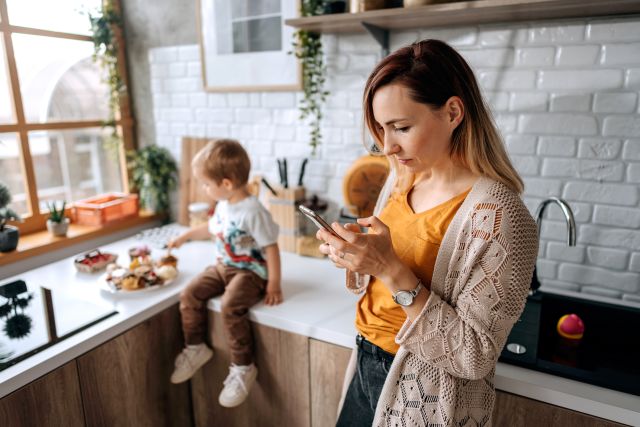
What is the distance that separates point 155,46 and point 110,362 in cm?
158

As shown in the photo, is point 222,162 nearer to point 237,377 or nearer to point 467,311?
point 237,377

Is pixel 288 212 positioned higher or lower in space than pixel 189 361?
higher

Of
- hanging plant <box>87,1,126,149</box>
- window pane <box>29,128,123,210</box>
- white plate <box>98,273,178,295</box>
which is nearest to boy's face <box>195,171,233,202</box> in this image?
white plate <box>98,273,178,295</box>

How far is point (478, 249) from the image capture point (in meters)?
0.82

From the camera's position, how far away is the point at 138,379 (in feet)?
4.88

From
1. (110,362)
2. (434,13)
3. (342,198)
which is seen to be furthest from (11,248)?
(434,13)

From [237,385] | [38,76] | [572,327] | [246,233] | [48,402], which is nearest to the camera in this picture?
[48,402]

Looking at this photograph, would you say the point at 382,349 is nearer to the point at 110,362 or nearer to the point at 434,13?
the point at 110,362

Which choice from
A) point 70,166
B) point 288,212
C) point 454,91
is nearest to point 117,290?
Result: point 288,212

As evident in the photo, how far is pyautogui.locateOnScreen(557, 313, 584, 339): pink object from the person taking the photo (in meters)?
1.34

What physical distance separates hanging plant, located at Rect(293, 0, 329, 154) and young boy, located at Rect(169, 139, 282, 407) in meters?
0.48

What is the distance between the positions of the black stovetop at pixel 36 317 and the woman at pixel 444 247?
0.88m

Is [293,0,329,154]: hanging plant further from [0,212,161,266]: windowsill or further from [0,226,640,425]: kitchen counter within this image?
[0,212,161,266]: windowsill

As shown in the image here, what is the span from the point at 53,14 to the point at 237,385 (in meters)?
1.81
